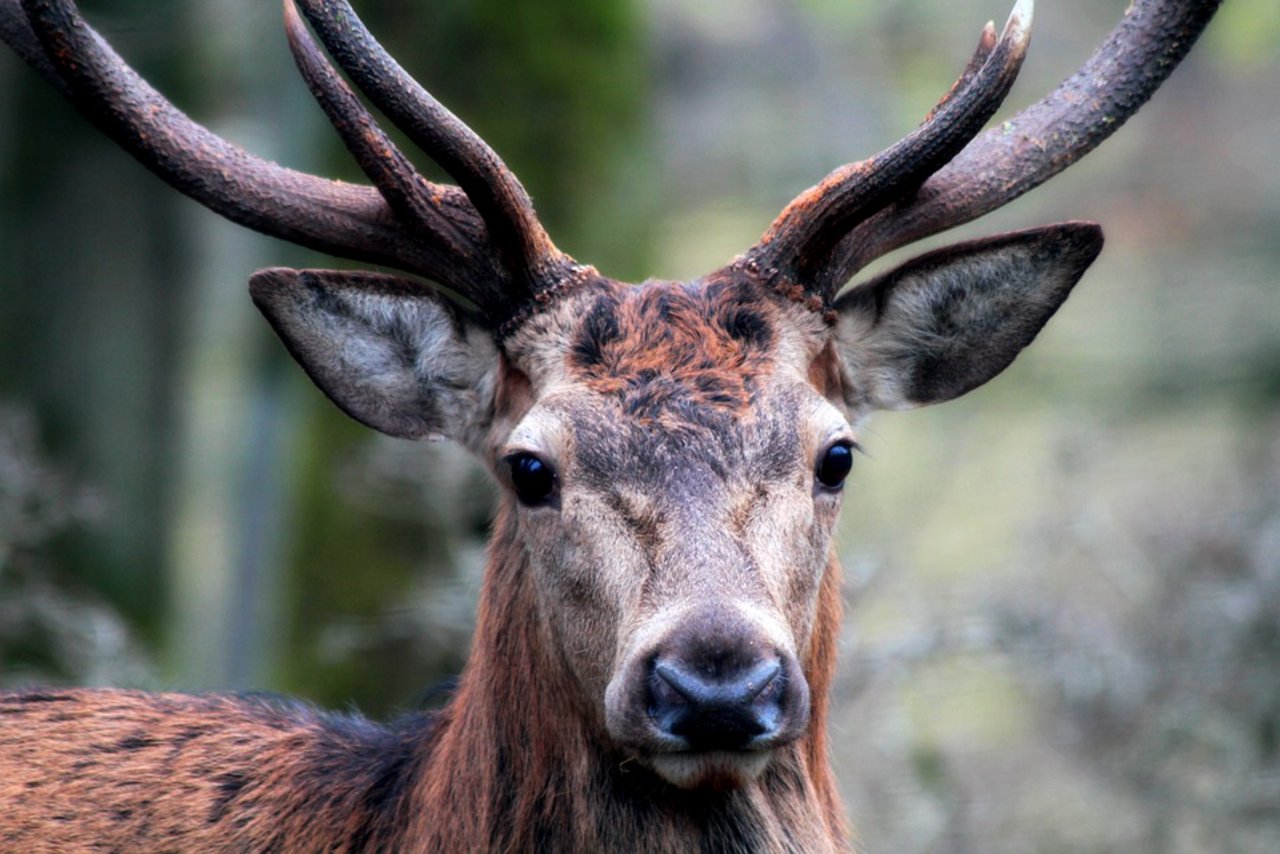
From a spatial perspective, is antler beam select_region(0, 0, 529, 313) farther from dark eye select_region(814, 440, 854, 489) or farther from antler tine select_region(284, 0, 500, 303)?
dark eye select_region(814, 440, 854, 489)

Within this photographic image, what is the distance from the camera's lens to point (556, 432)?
481 cm

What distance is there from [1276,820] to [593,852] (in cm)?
478

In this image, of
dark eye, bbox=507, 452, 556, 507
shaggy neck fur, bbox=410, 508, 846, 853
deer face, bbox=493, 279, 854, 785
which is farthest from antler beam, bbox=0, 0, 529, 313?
shaggy neck fur, bbox=410, 508, 846, 853

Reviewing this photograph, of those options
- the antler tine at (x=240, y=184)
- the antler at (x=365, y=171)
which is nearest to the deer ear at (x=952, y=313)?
the antler at (x=365, y=171)

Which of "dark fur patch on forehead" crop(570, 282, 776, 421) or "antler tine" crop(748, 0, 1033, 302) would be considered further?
"antler tine" crop(748, 0, 1033, 302)

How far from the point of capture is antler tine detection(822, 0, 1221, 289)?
5480mm

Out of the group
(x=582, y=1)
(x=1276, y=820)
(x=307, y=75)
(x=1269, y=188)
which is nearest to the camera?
(x=307, y=75)

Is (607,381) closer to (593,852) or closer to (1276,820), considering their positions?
(593,852)

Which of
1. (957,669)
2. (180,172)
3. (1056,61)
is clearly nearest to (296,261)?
(957,669)

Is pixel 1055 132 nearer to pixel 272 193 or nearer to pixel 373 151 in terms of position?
pixel 373 151

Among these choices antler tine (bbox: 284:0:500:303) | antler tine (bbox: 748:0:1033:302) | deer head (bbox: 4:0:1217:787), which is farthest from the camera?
antler tine (bbox: 284:0:500:303)

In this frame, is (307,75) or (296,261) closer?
(307,75)

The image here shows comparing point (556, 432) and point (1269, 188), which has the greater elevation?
point (1269, 188)

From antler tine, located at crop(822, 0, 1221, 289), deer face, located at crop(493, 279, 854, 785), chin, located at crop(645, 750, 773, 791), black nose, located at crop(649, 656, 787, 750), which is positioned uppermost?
antler tine, located at crop(822, 0, 1221, 289)
